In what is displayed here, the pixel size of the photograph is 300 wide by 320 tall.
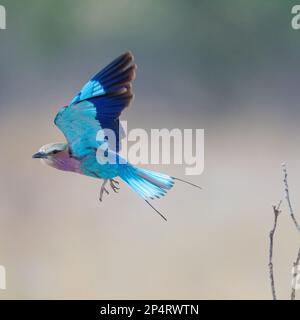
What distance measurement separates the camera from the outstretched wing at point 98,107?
149cm

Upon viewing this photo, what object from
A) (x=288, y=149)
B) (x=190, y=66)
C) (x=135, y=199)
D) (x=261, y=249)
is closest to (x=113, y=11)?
(x=190, y=66)

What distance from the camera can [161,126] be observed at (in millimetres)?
5500

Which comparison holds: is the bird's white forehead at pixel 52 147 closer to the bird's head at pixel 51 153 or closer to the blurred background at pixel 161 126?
the bird's head at pixel 51 153

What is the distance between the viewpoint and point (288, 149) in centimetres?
518

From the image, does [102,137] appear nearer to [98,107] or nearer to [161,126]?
[98,107]

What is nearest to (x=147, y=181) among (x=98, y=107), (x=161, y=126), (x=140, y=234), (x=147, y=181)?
(x=147, y=181)

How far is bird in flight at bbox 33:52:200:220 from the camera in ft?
4.89

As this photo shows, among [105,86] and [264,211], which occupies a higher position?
[264,211]

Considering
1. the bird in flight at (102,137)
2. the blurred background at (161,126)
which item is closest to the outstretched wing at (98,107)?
the bird in flight at (102,137)

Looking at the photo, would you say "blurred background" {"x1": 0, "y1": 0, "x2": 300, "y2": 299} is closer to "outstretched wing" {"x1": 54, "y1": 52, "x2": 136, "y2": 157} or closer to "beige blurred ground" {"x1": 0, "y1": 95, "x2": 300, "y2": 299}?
"beige blurred ground" {"x1": 0, "y1": 95, "x2": 300, "y2": 299}

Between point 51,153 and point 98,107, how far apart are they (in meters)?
0.10
